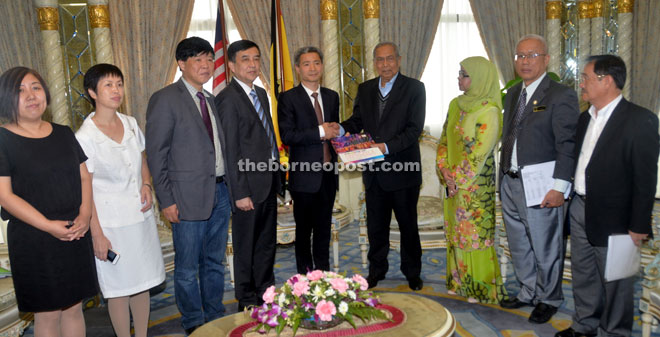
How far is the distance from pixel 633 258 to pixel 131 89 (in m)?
5.17

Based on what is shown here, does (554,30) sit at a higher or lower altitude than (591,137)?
higher

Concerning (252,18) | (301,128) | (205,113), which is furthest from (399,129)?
(252,18)

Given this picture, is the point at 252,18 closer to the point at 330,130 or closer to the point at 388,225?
the point at 330,130

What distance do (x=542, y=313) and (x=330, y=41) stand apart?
3899 millimetres

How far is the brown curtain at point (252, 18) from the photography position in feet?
19.3

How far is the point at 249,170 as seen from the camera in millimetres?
3043

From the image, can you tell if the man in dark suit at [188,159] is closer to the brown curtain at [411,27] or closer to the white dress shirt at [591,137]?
the white dress shirt at [591,137]

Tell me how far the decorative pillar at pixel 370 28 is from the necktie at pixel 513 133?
306 cm

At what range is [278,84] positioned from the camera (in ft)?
16.3

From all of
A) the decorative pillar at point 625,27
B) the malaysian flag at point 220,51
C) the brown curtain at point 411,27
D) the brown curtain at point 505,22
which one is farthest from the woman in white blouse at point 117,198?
the decorative pillar at point 625,27

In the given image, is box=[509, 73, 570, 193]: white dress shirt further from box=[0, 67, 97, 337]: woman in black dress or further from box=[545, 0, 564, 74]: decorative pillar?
box=[545, 0, 564, 74]: decorative pillar

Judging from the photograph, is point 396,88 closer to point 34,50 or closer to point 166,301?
point 166,301

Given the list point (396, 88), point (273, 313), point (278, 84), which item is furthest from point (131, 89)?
point (273, 313)

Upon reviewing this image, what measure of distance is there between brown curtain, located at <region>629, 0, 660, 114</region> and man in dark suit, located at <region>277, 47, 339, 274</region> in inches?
187
